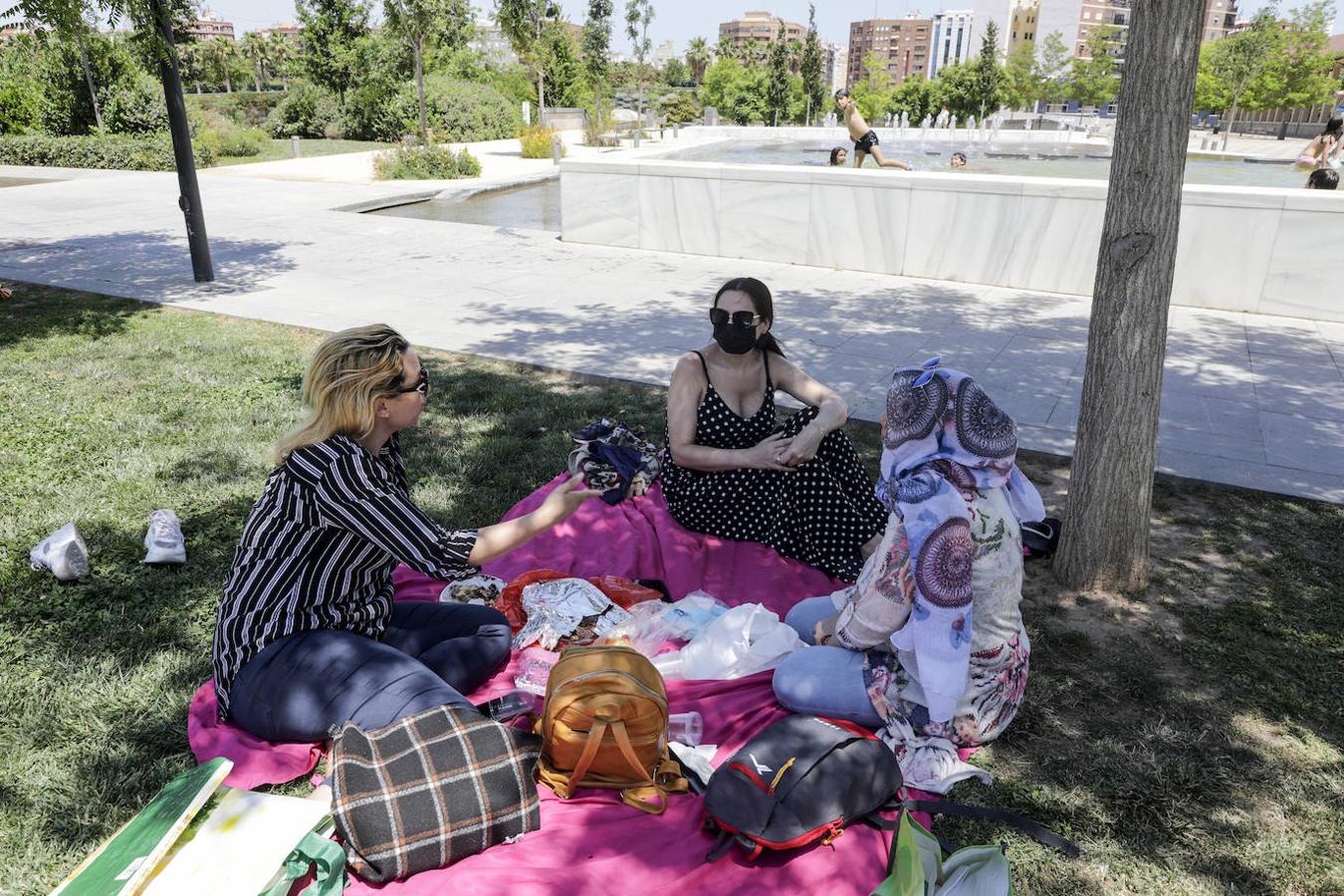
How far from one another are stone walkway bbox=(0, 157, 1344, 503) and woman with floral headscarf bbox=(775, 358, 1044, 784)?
330 cm

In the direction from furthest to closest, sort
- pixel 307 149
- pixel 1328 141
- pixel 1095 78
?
pixel 1095 78 → pixel 307 149 → pixel 1328 141

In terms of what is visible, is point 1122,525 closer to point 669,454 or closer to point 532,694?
point 669,454

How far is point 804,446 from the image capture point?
4.41 metres

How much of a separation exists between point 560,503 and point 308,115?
3644 centimetres

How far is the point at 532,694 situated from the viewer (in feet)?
11.2

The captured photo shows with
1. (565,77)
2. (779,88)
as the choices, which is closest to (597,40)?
(565,77)

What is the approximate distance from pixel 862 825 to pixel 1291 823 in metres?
1.37

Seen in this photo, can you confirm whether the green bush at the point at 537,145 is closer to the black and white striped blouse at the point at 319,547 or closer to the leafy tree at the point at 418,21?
the leafy tree at the point at 418,21

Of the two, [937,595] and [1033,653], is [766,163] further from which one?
[937,595]

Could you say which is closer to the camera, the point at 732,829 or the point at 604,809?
the point at 732,829

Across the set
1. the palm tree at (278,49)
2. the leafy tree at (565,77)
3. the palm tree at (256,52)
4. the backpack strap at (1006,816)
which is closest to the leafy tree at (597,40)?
the leafy tree at (565,77)

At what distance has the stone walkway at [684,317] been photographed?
642 cm

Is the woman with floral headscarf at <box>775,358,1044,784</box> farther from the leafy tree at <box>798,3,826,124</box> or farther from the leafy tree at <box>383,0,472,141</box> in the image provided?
the leafy tree at <box>798,3,826,124</box>

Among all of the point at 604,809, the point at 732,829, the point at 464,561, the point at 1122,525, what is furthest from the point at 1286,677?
the point at 464,561
